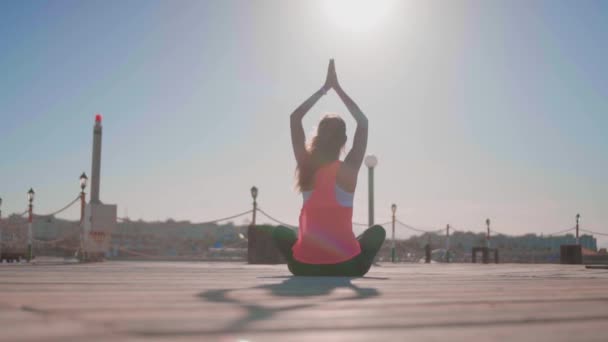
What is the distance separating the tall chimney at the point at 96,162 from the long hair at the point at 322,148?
13.1 metres

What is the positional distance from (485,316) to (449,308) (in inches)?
6.4

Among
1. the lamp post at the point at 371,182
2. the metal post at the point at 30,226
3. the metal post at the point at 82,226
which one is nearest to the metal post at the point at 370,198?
the lamp post at the point at 371,182

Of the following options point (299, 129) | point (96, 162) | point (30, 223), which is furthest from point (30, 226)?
point (299, 129)

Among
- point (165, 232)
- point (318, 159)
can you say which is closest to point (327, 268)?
point (318, 159)

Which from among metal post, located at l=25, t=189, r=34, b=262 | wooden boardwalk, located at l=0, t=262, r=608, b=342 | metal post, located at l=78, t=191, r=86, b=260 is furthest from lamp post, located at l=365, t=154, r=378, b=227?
wooden boardwalk, located at l=0, t=262, r=608, b=342

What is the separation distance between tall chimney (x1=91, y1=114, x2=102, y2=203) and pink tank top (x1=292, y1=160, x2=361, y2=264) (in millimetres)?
13140

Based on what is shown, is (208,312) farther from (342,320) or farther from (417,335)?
(417,335)

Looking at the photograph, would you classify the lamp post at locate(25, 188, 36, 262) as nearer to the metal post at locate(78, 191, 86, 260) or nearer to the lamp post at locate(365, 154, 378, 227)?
the metal post at locate(78, 191, 86, 260)

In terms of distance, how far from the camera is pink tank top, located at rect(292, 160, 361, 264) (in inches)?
145

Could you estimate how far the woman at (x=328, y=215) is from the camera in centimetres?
368

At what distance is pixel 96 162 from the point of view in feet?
52.7

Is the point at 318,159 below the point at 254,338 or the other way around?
the other way around

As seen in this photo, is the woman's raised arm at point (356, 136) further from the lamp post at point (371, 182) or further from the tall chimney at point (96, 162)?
the tall chimney at point (96, 162)

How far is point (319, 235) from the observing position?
370 centimetres
